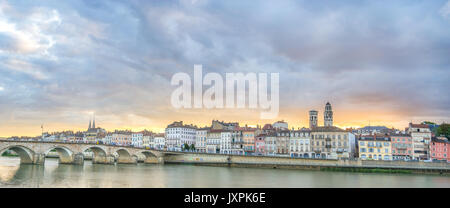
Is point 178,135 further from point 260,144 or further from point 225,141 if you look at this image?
point 260,144

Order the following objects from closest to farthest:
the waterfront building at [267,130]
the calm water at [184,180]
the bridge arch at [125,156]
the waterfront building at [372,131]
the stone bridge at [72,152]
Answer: the calm water at [184,180] < the stone bridge at [72,152] < the bridge arch at [125,156] < the waterfront building at [372,131] < the waterfront building at [267,130]

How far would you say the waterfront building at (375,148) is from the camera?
215 feet

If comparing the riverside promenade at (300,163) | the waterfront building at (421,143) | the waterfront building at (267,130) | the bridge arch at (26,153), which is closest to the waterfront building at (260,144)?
the waterfront building at (267,130)

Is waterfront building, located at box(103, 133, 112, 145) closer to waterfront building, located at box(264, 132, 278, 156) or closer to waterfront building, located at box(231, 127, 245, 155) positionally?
waterfront building, located at box(231, 127, 245, 155)

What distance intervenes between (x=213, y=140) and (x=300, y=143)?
82.2ft

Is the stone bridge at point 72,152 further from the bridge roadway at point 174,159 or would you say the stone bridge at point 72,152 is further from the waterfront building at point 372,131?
the waterfront building at point 372,131

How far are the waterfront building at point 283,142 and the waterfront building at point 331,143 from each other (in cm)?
675

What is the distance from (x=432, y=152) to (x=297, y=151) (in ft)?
78.9

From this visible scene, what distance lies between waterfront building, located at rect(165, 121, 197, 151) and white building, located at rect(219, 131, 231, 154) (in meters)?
13.6

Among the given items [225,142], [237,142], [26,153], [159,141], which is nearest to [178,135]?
[159,141]

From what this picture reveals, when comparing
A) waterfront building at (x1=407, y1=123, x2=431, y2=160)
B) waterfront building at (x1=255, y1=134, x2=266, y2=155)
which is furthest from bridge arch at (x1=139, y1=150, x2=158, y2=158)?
waterfront building at (x1=407, y1=123, x2=431, y2=160)

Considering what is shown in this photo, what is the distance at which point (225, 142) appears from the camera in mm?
87938
